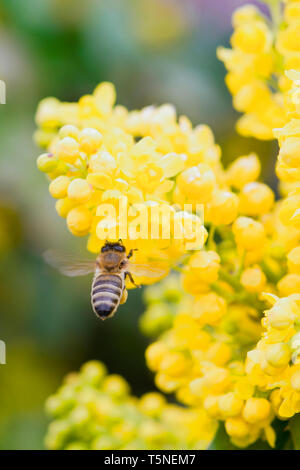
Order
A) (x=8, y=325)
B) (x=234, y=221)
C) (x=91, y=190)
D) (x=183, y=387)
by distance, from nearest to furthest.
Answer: (x=91, y=190) → (x=234, y=221) → (x=183, y=387) → (x=8, y=325)

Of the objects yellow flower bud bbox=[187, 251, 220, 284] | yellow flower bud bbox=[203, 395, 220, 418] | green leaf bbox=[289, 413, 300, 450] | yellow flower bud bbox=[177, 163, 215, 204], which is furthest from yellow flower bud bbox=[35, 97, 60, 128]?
green leaf bbox=[289, 413, 300, 450]

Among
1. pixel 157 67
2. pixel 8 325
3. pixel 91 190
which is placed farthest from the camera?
pixel 157 67

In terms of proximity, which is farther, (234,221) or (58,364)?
(58,364)

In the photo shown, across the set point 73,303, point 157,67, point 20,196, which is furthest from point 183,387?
point 157,67

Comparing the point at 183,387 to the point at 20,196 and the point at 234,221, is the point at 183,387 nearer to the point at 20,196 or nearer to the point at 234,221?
the point at 234,221

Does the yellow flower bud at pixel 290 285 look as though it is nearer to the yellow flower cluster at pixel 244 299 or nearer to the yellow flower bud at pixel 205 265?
the yellow flower cluster at pixel 244 299

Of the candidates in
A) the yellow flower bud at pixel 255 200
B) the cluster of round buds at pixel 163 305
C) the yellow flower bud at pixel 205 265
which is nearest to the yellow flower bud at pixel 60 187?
the yellow flower bud at pixel 205 265
